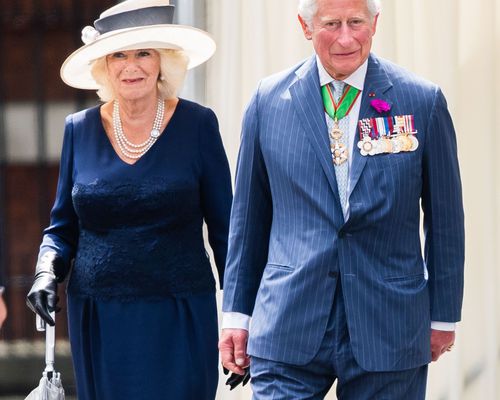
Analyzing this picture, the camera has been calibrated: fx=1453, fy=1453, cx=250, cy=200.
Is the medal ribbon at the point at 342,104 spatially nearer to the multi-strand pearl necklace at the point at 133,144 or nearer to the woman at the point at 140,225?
the woman at the point at 140,225

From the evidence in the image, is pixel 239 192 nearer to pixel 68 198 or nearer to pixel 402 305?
pixel 402 305

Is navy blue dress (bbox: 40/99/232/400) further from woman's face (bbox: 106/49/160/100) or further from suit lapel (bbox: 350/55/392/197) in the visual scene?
suit lapel (bbox: 350/55/392/197)

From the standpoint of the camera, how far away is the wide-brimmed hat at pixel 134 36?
482 cm

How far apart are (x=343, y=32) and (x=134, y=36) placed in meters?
1.19

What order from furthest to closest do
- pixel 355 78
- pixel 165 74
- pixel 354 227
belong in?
pixel 165 74
pixel 355 78
pixel 354 227

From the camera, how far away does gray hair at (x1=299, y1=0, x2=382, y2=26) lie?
3.84 meters

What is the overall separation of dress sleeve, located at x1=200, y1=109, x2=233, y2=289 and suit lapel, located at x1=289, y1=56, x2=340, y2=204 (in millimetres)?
874

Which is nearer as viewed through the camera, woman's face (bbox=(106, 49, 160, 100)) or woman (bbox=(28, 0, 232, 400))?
woman (bbox=(28, 0, 232, 400))

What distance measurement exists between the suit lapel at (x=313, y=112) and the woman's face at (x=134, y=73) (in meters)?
0.95

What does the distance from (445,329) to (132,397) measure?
129 centimetres

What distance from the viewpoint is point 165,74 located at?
16.1 feet

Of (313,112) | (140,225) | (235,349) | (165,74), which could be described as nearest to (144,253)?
(140,225)

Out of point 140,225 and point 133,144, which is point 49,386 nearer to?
point 140,225

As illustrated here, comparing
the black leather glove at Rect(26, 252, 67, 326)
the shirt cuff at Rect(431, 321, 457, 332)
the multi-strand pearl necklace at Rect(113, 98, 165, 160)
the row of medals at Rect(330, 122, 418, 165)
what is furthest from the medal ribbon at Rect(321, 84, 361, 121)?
the black leather glove at Rect(26, 252, 67, 326)
